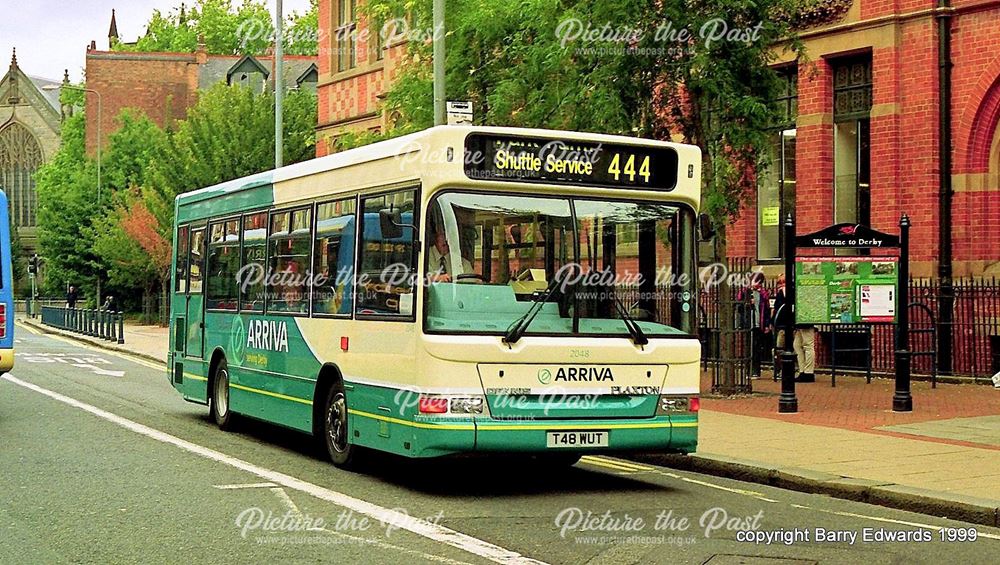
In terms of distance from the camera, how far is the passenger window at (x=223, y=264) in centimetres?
1588

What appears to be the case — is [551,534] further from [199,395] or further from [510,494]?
[199,395]

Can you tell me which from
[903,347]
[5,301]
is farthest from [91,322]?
[903,347]

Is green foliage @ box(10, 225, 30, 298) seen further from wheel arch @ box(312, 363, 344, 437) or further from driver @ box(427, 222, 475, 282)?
driver @ box(427, 222, 475, 282)

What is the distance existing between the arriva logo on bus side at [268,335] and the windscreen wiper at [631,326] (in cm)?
383

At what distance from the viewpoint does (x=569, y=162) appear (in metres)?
11.6

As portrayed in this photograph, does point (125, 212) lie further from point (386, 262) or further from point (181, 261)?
point (386, 262)

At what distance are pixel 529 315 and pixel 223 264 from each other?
6.20 metres

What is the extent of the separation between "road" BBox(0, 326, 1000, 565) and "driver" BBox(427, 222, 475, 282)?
5.65 ft

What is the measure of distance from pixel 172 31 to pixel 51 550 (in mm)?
104938

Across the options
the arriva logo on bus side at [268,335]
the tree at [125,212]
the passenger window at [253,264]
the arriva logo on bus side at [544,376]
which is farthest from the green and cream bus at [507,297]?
the tree at [125,212]

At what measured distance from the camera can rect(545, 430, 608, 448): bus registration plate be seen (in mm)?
11070

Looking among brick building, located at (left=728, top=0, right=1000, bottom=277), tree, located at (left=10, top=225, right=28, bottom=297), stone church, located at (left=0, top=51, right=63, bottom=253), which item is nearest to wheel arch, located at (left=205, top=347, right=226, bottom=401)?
brick building, located at (left=728, top=0, right=1000, bottom=277)

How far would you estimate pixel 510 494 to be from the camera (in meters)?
11.2

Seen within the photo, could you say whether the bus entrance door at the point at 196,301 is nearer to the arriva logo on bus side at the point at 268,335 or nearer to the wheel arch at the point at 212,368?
the wheel arch at the point at 212,368
